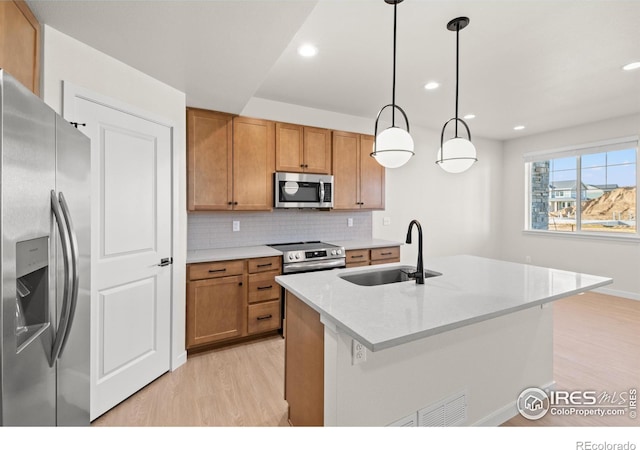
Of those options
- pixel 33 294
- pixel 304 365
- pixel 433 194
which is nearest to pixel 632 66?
pixel 433 194

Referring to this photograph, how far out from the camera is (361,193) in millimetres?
3939

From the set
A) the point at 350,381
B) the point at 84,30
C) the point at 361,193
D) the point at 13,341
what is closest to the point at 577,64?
the point at 361,193

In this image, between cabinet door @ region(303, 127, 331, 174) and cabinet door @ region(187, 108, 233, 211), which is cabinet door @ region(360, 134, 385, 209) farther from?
cabinet door @ region(187, 108, 233, 211)

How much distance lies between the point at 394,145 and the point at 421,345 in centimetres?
107

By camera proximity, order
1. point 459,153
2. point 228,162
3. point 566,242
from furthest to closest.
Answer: point 566,242 → point 228,162 → point 459,153

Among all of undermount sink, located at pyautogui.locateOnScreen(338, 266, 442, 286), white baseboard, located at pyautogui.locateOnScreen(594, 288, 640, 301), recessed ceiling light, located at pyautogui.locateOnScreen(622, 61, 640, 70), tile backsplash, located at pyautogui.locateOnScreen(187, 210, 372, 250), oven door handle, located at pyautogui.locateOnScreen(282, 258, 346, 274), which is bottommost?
white baseboard, located at pyautogui.locateOnScreen(594, 288, 640, 301)

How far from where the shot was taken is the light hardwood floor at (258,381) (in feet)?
6.32

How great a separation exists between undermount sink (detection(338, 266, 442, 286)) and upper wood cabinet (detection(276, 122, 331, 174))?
69.2 inches

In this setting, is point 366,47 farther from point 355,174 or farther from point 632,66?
point 632,66

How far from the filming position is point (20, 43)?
1405mm

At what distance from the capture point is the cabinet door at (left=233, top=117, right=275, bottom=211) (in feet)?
10.4

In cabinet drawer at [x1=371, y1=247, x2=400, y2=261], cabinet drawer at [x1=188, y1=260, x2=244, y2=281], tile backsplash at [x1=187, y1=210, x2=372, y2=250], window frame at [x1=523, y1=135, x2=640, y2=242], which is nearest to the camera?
cabinet drawer at [x1=188, y1=260, x2=244, y2=281]

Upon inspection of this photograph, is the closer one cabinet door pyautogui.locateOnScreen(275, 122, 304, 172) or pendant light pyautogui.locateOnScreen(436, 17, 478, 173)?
pendant light pyautogui.locateOnScreen(436, 17, 478, 173)
